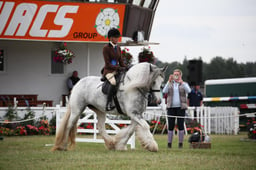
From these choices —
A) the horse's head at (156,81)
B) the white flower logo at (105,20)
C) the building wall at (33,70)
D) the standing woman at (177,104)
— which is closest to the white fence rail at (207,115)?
the building wall at (33,70)

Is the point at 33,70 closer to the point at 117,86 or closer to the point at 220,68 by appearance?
the point at 117,86

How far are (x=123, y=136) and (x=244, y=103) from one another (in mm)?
17566

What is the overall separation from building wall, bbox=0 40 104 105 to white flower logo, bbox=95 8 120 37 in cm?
103

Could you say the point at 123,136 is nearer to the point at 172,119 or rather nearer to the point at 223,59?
the point at 172,119

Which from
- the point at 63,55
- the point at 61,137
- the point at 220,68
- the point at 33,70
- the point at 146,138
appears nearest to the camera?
the point at 146,138

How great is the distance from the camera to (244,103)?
28188 mm

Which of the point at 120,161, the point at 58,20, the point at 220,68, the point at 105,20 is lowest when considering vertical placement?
the point at 120,161

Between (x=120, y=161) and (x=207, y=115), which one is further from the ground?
(x=207, y=115)

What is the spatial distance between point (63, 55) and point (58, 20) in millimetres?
1686

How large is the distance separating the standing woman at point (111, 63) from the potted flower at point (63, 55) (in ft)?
37.8

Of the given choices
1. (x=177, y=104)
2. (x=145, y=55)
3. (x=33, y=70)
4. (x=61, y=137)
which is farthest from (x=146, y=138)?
(x=33, y=70)

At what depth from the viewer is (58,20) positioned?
23547 mm

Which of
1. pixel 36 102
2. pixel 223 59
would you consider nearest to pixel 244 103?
pixel 36 102

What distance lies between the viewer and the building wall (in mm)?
24766
